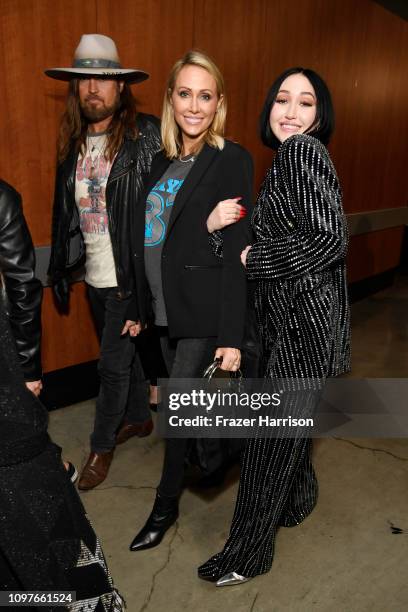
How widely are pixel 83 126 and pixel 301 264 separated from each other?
138cm

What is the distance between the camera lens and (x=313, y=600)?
6.06 ft

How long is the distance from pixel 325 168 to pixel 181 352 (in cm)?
85

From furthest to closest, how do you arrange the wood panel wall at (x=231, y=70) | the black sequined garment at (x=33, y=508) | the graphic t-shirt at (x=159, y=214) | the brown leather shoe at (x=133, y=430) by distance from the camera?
the brown leather shoe at (x=133, y=430) → the wood panel wall at (x=231, y=70) → the graphic t-shirt at (x=159, y=214) → the black sequined garment at (x=33, y=508)

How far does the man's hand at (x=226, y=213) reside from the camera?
173 centimetres

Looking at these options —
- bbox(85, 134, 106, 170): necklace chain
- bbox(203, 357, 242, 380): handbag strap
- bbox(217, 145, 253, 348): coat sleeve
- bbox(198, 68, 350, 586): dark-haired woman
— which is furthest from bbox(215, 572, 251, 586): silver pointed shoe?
bbox(85, 134, 106, 170): necklace chain

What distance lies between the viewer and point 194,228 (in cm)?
184

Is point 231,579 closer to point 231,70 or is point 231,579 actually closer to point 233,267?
point 233,267

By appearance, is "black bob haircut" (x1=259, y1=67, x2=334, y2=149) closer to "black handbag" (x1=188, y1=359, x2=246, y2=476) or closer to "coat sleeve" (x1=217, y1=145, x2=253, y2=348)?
"coat sleeve" (x1=217, y1=145, x2=253, y2=348)

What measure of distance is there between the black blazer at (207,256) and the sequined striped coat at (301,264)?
0.09 metres

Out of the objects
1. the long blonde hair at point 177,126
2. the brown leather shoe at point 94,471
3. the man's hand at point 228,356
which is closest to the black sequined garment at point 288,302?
the man's hand at point 228,356

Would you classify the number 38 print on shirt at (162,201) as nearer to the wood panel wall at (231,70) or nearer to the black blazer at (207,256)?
the black blazer at (207,256)

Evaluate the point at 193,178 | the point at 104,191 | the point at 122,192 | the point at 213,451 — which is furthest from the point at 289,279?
the point at 104,191

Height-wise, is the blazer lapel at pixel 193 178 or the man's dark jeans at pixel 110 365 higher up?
the blazer lapel at pixel 193 178

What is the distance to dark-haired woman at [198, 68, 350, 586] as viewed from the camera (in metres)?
1.54
